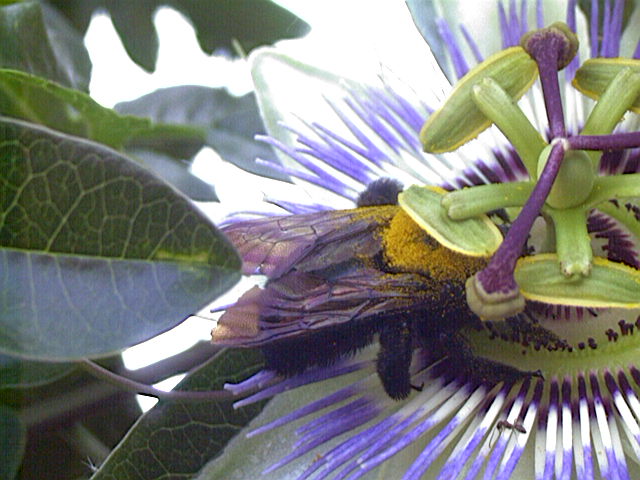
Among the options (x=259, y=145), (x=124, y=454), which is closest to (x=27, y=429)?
(x=124, y=454)

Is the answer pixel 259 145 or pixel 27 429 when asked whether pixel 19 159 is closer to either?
pixel 27 429

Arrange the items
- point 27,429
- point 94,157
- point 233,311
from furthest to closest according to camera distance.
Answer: point 27,429 → point 233,311 → point 94,157

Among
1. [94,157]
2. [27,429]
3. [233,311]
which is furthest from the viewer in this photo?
[27,429]

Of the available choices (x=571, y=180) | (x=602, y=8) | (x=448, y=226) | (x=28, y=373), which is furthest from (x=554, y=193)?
(x=28, y=373)

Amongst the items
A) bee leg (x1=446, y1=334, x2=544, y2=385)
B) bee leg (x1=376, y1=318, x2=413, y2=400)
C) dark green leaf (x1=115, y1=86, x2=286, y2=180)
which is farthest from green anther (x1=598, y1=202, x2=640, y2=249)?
dark green leaf (x1=115, y1=86, x2=286, y2=180)

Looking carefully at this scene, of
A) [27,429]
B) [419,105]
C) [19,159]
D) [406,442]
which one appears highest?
[419,105]

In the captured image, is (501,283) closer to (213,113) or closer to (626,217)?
(626,217)

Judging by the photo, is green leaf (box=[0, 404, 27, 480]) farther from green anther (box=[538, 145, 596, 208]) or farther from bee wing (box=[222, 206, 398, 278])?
green anther (box=[538, 145, 596, 208])

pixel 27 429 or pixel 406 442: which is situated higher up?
pixel 406 442
